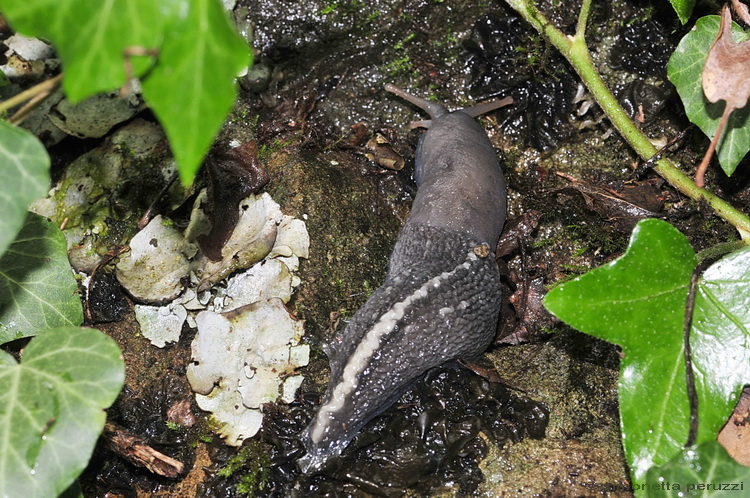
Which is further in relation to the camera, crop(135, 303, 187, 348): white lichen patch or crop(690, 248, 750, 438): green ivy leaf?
crop(135, 303, 187, 348): white lichen patch

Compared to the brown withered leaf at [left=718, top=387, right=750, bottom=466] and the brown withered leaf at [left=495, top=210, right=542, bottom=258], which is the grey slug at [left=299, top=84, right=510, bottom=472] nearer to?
the brown withered leaf at [left=495, top=210, right=542, bottom=258]

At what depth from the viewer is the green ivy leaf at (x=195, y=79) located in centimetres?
158

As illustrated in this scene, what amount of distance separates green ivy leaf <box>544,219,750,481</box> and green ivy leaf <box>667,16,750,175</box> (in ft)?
2.92

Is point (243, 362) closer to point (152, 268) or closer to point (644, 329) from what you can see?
point (152, 268)

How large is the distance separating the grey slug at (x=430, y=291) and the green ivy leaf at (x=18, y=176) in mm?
1575

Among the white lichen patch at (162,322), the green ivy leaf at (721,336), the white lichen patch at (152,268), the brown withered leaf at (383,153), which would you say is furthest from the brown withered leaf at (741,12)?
the white lichen patch at (162,322)

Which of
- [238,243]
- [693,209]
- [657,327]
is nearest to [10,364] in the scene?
[238,243]

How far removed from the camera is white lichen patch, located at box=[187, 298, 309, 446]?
3113 mm

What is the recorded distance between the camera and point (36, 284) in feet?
9.48

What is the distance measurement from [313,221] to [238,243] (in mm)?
454

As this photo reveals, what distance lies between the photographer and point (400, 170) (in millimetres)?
4105

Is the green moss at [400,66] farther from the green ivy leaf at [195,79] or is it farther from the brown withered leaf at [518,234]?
the green ivy leaf at [195,79]

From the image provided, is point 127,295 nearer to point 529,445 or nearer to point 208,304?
point 208,304

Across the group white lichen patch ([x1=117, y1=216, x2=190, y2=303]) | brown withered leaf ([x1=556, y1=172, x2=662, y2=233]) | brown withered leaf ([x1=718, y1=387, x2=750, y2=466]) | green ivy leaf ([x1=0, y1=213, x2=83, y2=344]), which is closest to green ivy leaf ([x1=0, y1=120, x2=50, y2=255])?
green ivy leaf ([x1=0, y1=213, x2=83, y2=344])
